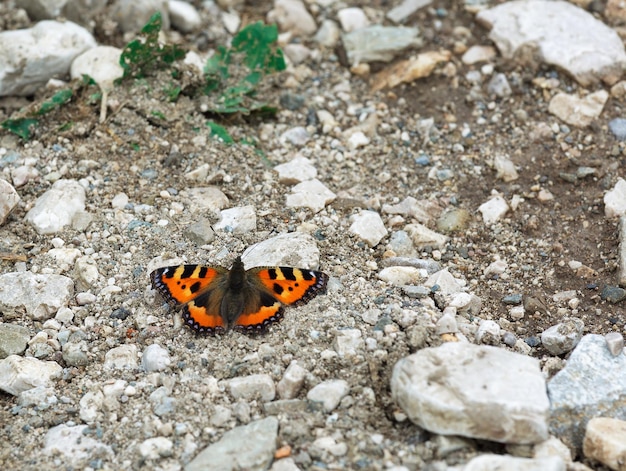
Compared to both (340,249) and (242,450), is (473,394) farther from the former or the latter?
(340,249)

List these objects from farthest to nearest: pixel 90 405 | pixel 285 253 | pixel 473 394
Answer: pixel 285 253, pixel 90 405, pixel 473 394

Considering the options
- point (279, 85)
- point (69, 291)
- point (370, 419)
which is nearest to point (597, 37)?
point (279, 85)

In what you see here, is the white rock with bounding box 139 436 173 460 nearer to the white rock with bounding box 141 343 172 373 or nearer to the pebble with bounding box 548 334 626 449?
the white rock with bounding box 141 343 172 373

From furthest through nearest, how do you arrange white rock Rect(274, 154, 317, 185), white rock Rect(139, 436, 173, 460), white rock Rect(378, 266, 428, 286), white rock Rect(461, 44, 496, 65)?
white rock Rect(461, 44, 496, 65), white rock Rect(274, 154, 317, 185), white rock Rect(378, 266, 428, 286), white rock Rect(139, 436, 173, 460)

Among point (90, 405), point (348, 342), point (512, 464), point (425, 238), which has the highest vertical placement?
point (512, 464)

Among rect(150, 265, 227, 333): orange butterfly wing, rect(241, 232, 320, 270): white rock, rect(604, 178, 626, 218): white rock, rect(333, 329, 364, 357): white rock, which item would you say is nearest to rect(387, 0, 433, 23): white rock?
rect(604, 178, 626, 218): white rock

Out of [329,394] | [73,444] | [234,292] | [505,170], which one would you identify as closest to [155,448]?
[73,444]
